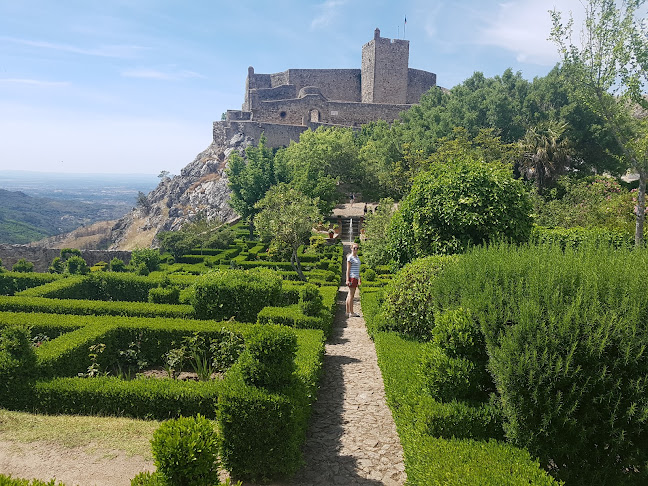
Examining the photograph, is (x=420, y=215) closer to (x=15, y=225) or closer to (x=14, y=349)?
(x=14, y=349)

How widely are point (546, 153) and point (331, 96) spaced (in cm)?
3701

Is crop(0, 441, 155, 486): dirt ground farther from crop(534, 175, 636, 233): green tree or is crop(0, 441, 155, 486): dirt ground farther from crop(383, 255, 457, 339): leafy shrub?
crop(534, 175, 636, 233): green tree

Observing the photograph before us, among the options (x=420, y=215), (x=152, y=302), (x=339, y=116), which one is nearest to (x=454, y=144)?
(x=420, y=215)

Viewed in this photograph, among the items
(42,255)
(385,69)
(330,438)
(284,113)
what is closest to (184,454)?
(330,438)

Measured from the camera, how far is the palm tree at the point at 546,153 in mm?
26938

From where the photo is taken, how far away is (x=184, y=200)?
55.6m

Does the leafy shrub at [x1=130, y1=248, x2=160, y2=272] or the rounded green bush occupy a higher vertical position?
the rounded green bush

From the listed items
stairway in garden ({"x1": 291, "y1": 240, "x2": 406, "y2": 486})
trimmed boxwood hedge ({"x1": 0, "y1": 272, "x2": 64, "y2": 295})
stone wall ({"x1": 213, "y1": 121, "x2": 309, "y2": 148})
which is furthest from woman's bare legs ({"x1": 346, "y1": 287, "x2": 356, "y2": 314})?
stone wall ({"x1": 213, "y1": 121, "x2": 309, "y2": 148})

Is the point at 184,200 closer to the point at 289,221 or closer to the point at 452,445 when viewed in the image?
the point at 289,221

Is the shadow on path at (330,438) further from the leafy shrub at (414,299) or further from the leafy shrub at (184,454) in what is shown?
the leafy shrub at (184,454)

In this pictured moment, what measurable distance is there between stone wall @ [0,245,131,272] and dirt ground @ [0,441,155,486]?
25.4 meters

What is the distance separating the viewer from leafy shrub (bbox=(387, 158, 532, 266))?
9.52m

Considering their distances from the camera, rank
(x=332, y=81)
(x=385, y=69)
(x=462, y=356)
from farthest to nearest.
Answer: (x=332, y=81), (x=385, y=69), (x=462, y=356)

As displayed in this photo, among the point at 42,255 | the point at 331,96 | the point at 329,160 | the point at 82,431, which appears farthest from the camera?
the point at 331,96
